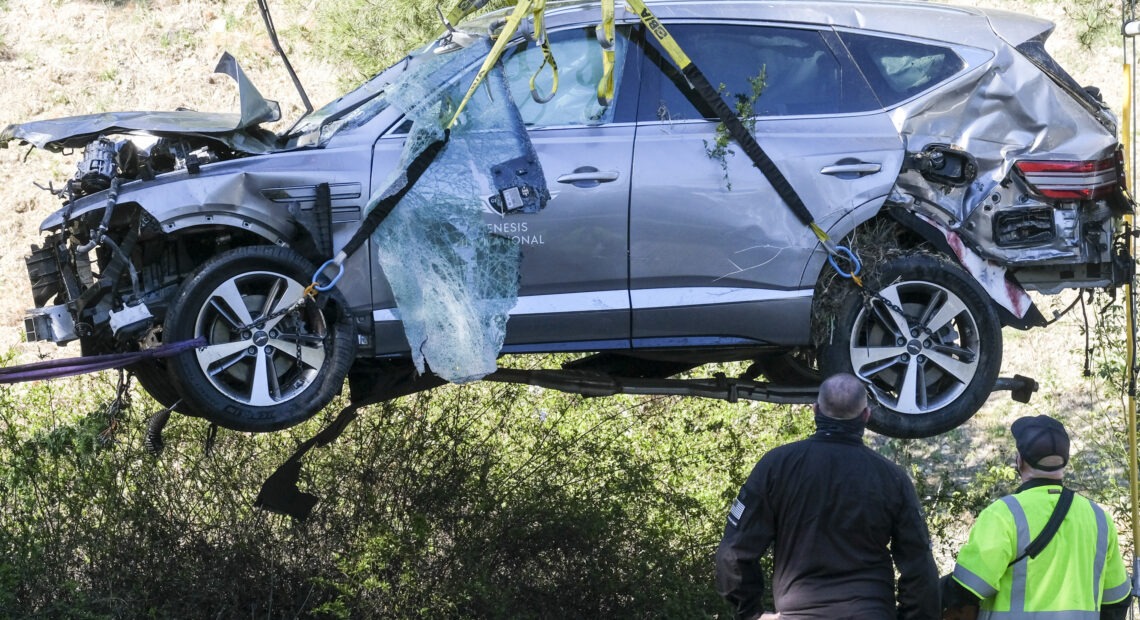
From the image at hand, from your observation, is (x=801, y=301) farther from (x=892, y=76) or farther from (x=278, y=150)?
(x=278, y=150)

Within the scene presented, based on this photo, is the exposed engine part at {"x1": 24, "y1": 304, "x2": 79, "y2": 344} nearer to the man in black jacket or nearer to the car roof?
the car roof

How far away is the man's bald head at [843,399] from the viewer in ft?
14.5

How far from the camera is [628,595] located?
8.87 meters

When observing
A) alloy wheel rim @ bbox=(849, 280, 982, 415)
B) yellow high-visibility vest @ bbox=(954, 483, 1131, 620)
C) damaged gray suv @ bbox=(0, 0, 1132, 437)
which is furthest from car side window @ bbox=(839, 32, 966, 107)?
yellow high-visibility vest @ bbox=(954, 483, 1131, 620)

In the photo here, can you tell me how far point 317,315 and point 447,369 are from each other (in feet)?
2.01

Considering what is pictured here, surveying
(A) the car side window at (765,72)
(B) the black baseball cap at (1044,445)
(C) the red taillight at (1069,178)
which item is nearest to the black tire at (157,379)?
(A) the car side window at (765,72)

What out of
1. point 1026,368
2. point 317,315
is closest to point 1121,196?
point 317,315

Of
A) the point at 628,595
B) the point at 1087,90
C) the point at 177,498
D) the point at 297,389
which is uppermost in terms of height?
the point at 1087,90

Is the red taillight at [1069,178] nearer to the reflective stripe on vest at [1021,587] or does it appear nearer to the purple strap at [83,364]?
the reflective stripe on vest at [1021,587]

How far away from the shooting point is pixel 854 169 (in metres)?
5.89

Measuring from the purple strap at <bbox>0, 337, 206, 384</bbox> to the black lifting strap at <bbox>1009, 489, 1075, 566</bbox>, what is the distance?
3341 millimetres

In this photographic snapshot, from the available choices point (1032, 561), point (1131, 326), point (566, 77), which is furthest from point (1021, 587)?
point (566, 77)

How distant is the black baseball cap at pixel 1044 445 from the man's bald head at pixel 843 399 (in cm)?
55

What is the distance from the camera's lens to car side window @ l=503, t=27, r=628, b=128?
18.8ft
